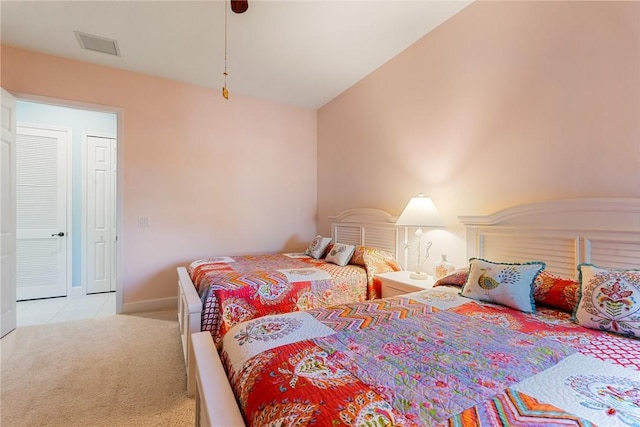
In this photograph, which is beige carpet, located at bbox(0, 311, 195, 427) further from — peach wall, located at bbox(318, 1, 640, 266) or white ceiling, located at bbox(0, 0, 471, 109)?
white ceiling, located at bbox(0, 0, 471, 109)

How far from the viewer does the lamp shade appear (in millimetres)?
2416

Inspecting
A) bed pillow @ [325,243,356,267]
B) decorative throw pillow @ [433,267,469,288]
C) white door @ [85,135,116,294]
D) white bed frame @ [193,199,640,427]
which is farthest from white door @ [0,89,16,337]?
decorative throw pillow @ [433,267,469,288]

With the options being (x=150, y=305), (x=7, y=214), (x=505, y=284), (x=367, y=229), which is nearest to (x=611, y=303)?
(x=505, y=284)

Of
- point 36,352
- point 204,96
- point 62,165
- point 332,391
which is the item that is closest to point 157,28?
point 204,96

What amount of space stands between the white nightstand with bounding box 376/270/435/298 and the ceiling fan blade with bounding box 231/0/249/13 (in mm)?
2440

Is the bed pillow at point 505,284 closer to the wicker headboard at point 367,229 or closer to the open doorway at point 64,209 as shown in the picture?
the wicker headboard at point 367,229

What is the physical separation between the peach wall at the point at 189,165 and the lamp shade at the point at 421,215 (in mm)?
2201

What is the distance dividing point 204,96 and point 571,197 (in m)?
3.89

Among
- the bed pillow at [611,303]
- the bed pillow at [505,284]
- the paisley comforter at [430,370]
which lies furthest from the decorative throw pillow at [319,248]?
the bed pillow at [611,303]

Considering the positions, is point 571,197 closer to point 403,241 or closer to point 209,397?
point 403,241

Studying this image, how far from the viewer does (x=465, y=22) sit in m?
2.41

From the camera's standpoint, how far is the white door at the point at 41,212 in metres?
3.76

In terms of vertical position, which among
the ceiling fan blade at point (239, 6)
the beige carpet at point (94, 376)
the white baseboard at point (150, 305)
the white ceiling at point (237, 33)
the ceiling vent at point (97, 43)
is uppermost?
the white ceiling at point (237, 33)

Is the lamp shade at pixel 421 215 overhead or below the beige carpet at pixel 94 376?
overhead
